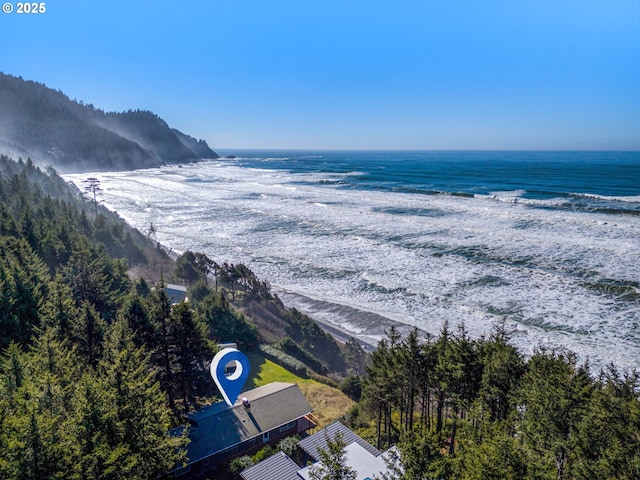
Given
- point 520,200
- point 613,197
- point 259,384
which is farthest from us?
point 520,200

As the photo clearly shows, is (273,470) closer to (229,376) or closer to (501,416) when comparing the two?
(229,376)

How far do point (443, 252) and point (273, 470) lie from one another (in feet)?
137

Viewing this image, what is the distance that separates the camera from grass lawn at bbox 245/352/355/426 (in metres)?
26.1

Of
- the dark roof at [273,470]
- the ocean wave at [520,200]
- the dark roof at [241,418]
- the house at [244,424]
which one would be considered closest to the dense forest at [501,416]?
the house at [244,424]

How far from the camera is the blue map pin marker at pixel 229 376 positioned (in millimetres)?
22906

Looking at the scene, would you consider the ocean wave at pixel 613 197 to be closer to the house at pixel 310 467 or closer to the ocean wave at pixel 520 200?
the ocean wave at pixel 520 200

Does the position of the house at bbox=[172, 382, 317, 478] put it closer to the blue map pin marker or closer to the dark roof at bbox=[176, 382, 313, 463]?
the dark roof at bbox=[176, 382, 313, 463]

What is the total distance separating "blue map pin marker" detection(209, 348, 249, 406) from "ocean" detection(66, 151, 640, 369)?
13776mm

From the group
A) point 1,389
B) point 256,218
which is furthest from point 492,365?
point 256,218

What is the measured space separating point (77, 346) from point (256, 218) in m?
59.0

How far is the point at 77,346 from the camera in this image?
22344mm

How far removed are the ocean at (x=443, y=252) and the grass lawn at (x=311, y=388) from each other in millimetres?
7098

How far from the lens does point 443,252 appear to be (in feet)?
178

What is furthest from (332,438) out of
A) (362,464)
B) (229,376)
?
(229,376)
